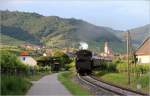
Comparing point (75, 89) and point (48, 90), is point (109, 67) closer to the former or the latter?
point (75, 89)

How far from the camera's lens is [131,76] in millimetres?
53000

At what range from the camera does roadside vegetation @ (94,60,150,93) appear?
40875mm

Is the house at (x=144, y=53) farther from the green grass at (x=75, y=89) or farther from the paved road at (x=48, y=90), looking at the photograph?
the paved road at (x=48, y=90)

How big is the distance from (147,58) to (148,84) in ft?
122

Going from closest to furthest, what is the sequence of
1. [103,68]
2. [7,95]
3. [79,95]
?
[7,95] → [79,95] → [103,68]

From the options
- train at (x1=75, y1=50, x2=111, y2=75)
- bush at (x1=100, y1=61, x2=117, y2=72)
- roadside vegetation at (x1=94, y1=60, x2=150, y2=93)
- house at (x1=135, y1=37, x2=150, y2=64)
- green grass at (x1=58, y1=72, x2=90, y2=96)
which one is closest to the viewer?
green grass at (x1=58, y1=72, x2=90, y2=96)

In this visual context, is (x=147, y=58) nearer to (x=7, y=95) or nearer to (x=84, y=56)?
(x=84, y=56)

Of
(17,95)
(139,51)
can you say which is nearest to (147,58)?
(139,51)

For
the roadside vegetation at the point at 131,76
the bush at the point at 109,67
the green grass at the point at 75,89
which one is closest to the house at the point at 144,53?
the bush at the point at 109,67

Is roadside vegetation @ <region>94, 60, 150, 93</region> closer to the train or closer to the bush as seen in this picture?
the bush

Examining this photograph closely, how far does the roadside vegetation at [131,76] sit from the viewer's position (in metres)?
40.9

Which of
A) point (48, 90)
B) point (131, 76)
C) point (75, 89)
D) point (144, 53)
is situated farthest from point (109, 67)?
point (48, 90)

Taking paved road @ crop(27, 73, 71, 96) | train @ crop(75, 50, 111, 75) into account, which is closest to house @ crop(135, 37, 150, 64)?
train @ crop(75, 50, 111, 75)

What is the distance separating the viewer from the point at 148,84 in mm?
39812
